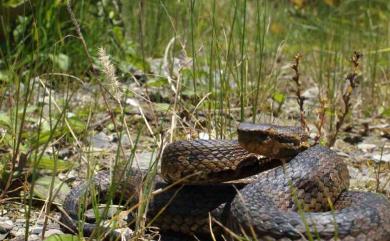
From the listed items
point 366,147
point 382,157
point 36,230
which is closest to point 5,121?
point 36,230

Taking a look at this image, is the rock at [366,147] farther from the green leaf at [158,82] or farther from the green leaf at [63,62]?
the green leaf at [63,62]

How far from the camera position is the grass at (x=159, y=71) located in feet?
16.2

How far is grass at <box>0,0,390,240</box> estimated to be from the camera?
4.95m

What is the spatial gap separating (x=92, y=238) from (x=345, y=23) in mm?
7430

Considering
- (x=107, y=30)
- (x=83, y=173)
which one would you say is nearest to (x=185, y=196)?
(x=83, y=173)

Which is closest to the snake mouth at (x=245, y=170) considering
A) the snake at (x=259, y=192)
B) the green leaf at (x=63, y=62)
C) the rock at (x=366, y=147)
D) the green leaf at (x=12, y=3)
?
the snake at (x=259, y=192)

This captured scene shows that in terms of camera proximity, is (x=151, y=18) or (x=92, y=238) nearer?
(x=92, y=238)

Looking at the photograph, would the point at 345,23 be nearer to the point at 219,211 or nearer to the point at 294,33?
the point at 294,33

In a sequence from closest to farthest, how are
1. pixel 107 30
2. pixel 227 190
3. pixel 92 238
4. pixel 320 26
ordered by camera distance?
1. pixel 92 238
2. pixel 227 190
3. pixel 107 30
4. pixel 320 26

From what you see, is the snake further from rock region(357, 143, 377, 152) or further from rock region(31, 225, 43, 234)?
rock region(357, 143, 377, 152)

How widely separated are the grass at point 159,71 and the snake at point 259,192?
0.90ft

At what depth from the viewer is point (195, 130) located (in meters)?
5.07

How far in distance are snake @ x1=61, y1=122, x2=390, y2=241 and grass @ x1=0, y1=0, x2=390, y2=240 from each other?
274mm

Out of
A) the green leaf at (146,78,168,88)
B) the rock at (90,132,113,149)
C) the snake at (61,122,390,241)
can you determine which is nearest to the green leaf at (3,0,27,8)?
the green leaf at (146,78,168,88)
